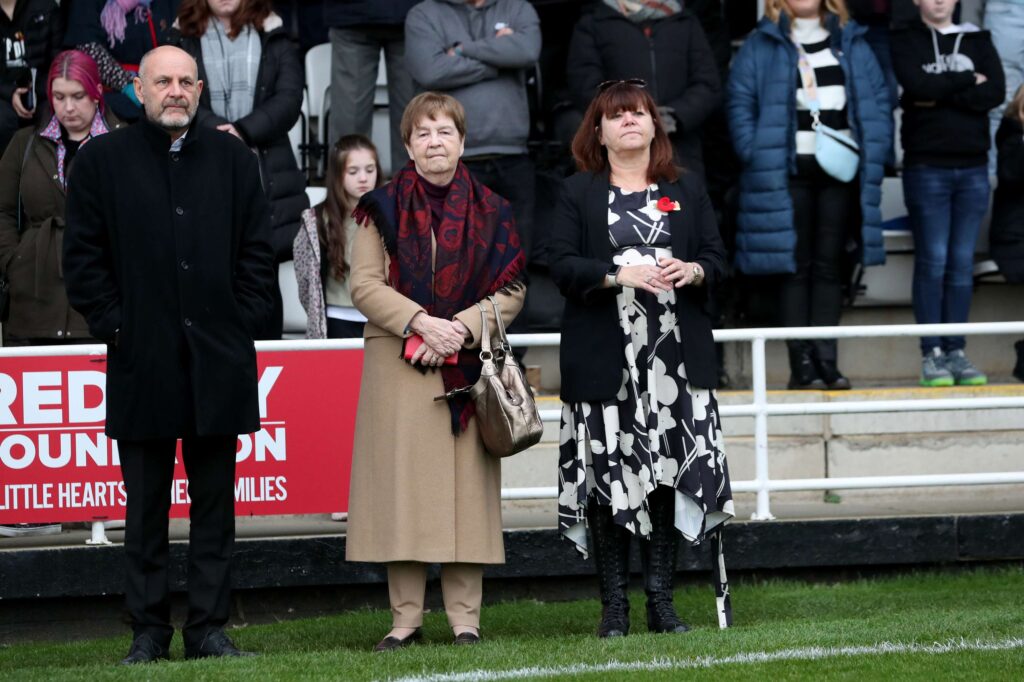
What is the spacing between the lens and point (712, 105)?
31.2 feet

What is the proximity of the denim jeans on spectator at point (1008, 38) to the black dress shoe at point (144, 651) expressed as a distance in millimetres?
6409

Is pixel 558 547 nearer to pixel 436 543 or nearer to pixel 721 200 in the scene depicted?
pixel 436 543

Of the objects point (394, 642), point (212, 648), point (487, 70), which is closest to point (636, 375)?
point (394, 642)

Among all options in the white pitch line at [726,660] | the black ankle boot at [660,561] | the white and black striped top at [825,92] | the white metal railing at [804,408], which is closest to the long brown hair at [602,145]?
the white metal railing at [804,408]

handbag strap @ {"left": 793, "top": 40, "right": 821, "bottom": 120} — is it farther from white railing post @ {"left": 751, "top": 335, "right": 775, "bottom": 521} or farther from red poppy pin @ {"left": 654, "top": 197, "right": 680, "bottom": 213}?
red poppy pin @ {"left": 654, "top": 197, "right": 680, "bottom": 213}

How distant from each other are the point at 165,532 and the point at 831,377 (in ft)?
14.8

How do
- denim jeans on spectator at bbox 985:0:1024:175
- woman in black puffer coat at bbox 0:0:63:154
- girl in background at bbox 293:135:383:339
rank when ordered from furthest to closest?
denim jeans on spectator at bbox 985:0:1024:175, woman in black puffer coat at bbox 0:0:63:154, girl in background at bbox 293:135:383:339

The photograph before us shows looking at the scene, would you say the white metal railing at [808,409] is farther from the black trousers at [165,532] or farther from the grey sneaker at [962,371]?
the black trousers at [165,532]

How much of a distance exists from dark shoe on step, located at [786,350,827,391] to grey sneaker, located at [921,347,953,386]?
25.6 inches

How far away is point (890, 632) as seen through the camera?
654 centimetres

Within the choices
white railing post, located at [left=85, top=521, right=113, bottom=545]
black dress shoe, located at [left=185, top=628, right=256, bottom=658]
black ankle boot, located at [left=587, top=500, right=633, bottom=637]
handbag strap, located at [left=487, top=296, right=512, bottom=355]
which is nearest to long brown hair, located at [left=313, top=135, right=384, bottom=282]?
white railing post, located at [left=85, top=521, right=113, bottom=545]

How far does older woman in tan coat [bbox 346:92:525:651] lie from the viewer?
21.8 feet

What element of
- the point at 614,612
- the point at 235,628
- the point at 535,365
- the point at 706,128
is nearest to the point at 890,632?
the point at 614,612

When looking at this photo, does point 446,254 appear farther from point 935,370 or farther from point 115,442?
point 935,370
